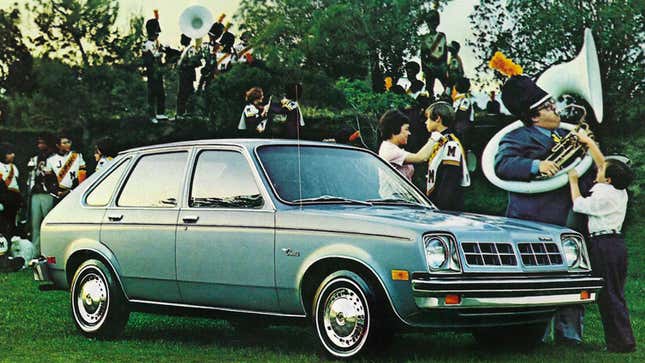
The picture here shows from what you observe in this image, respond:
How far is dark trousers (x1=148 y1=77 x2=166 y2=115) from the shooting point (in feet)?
54.9

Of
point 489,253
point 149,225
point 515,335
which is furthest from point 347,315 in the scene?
point 149,225

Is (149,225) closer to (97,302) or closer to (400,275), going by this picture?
(97,302)

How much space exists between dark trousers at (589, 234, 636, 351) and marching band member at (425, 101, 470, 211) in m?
3.86

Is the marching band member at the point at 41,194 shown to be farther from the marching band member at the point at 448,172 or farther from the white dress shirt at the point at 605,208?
the white dress shirt at the point at 605,208

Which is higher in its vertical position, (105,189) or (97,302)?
(105,189)

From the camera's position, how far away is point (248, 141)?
8992 mm

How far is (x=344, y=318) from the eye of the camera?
7812 millimetres

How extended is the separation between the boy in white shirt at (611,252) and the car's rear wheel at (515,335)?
21.4 inches

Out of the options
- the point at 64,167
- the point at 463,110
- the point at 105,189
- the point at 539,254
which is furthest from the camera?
the point at 64,167

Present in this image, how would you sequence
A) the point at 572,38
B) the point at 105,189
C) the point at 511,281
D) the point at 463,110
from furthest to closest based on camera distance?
the point at 463,110, the point at 572,38, the point at 105,189, the point at 511,281

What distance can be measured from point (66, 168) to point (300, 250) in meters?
8.93

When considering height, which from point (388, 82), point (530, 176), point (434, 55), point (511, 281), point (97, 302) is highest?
point (434, 55)

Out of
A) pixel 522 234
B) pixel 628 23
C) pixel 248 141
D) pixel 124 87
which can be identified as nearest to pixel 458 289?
pixel 522 234

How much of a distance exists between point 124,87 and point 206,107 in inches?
62.6
